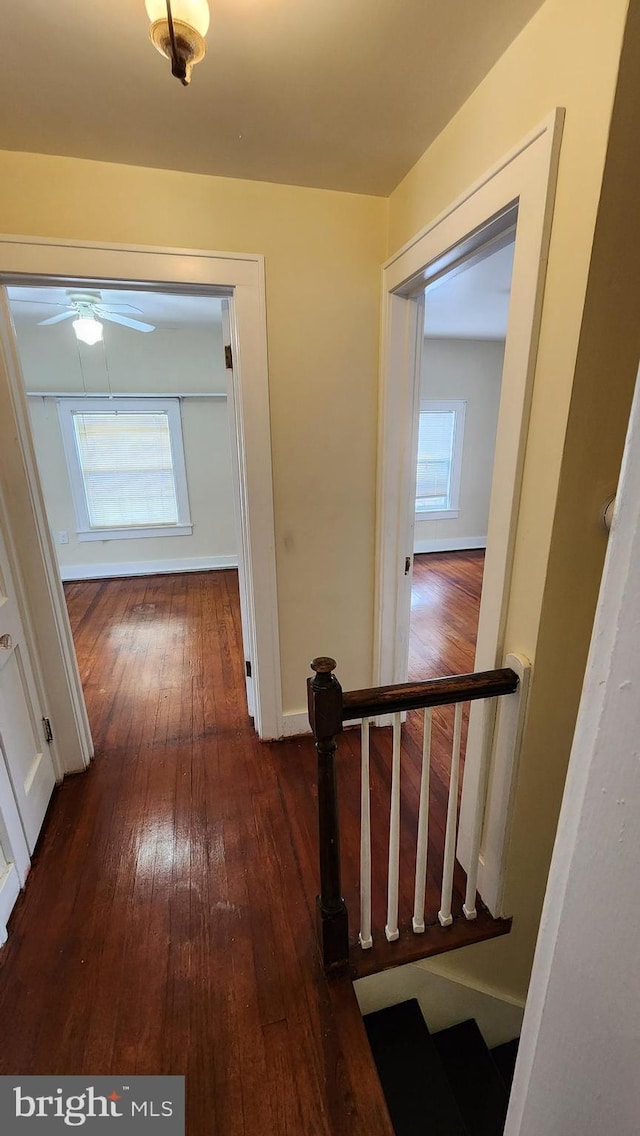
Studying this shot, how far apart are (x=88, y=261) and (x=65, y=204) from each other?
179 millimetres

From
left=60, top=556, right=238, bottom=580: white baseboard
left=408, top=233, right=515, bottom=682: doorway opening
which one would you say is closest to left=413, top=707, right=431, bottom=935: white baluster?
left=408, top=233, right=515, bottom=682: doorway opening

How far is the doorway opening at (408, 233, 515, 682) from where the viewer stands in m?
3.79

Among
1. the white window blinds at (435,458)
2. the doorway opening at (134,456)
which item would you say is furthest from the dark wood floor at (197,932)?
the white window blinds at (435,458)

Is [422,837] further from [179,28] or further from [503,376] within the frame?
[179,28]

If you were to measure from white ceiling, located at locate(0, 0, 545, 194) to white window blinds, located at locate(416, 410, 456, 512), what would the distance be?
395cm

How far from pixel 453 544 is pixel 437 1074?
512 centimetres

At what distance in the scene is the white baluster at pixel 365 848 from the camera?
118cm

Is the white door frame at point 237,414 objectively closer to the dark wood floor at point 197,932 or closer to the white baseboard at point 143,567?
the dark wood floor at point 197,932

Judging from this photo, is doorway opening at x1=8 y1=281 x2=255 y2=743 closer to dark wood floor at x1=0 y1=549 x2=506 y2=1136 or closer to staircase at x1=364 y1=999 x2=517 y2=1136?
dark wood floor at x1=0 y1=549 x2=506 y2=1136

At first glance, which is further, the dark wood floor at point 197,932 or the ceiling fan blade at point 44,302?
the ceiling fan blade at point 44,302

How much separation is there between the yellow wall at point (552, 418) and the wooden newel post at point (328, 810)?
42cm

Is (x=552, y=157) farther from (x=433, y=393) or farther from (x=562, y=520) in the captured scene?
(x=433, y=393)

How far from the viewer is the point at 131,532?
4840 mm

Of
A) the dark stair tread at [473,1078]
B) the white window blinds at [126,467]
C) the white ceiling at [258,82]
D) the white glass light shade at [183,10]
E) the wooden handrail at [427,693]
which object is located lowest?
the dark stair tread at [473,1078]
